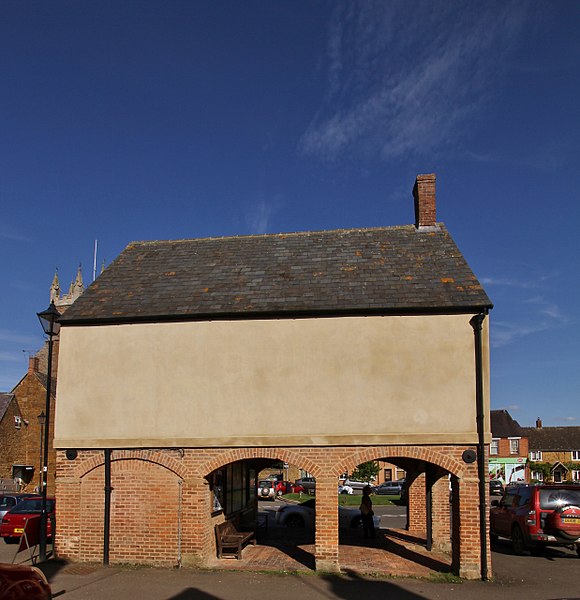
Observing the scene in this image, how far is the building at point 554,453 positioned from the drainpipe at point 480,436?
53658mm

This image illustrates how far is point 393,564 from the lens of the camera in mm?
13422

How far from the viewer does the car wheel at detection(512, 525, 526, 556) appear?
1526 centimetres

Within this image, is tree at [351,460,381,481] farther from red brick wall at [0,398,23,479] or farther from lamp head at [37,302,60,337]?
lamp head at [37,302,60,337]

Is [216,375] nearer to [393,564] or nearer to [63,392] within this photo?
[63,392]

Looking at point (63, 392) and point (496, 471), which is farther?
point (496, 471)

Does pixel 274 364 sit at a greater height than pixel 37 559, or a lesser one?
greater

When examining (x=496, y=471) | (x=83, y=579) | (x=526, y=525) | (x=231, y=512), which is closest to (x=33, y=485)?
(x=231, y=512)

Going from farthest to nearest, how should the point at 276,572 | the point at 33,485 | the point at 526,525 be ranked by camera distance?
the point at 33,485 → the point at 526,525 → the point at 276,572

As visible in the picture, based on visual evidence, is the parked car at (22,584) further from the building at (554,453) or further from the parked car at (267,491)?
the building at (554,453)

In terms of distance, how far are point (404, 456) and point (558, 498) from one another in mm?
5296

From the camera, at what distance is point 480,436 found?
482 inches

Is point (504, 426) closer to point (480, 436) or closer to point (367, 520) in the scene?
point (367, 520)

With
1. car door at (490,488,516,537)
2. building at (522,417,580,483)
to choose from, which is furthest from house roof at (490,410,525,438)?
car door at (490,488,516,537)

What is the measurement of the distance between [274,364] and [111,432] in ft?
12.9
